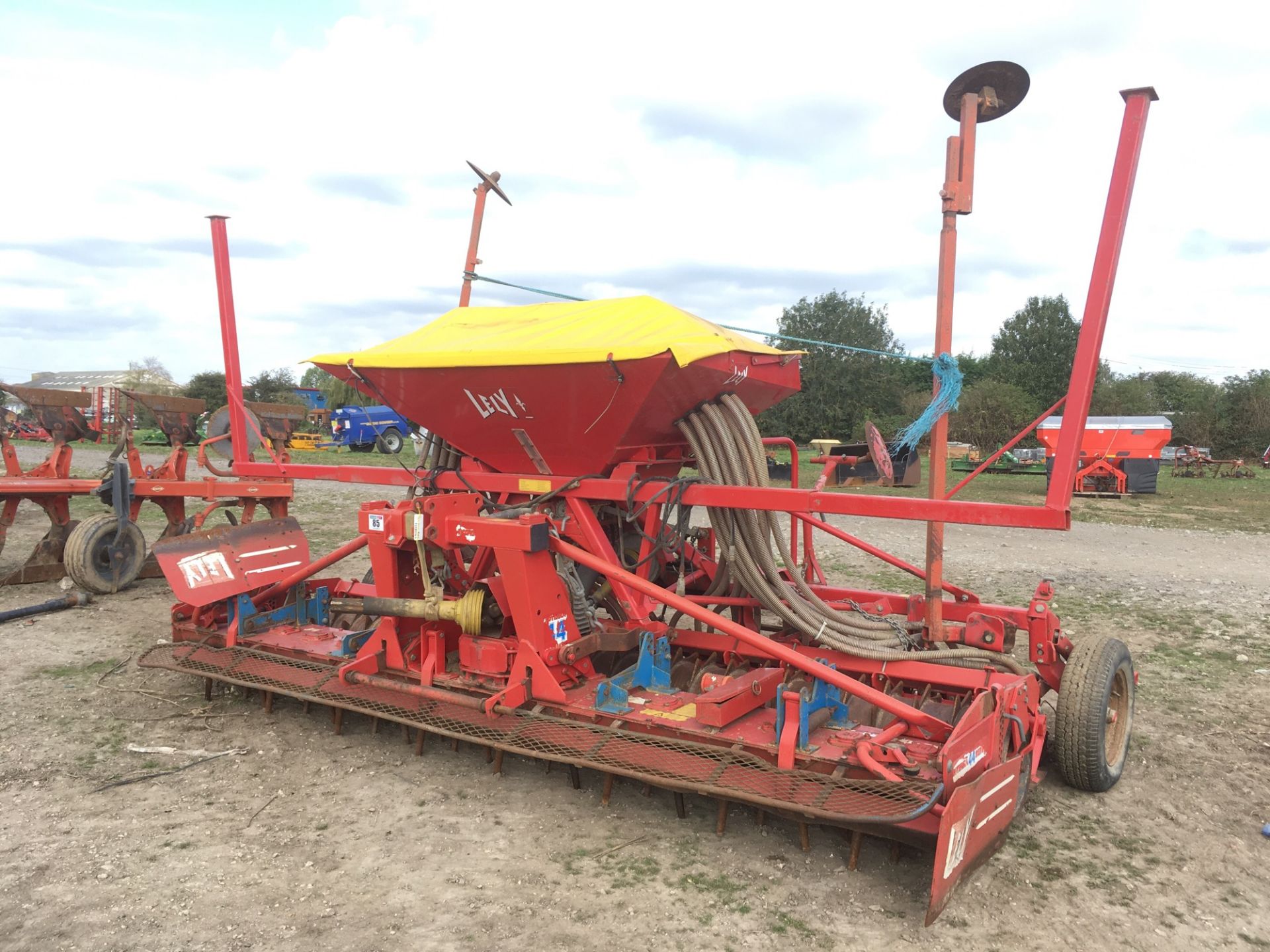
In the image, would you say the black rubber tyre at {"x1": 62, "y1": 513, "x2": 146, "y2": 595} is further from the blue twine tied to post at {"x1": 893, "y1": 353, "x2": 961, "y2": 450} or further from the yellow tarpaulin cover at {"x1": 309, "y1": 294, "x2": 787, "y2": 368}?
the blue twine tied to post at {"x1": 893, "y1": 353, "x2": 961, "y2": 450}

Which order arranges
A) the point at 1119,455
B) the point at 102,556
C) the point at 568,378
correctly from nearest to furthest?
the point at 568,378 < the point at 102,556 < the point at 1119,455

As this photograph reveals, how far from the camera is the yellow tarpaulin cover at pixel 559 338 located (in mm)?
4062

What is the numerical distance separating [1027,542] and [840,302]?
86.9ft

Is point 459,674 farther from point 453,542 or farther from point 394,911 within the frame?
point 394,911

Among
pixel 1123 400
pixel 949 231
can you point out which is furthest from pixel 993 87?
pixel 1123 400

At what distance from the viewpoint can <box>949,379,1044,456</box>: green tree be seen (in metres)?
27.1

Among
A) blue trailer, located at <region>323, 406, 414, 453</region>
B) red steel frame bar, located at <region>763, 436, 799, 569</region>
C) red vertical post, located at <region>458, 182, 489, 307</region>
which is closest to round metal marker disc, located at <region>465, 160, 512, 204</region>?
red vertical post, located at <region>458, 182, 489, 307</region>

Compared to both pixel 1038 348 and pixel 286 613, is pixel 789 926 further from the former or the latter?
pixel 1038 348

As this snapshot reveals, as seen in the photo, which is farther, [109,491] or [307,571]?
[109,491]

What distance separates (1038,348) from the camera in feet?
128

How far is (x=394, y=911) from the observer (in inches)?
119

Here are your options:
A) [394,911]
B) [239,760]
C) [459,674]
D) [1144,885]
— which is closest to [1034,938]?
[1144,885]

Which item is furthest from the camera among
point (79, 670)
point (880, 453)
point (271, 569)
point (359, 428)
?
point (359, 428)

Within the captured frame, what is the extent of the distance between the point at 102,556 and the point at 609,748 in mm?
6199
